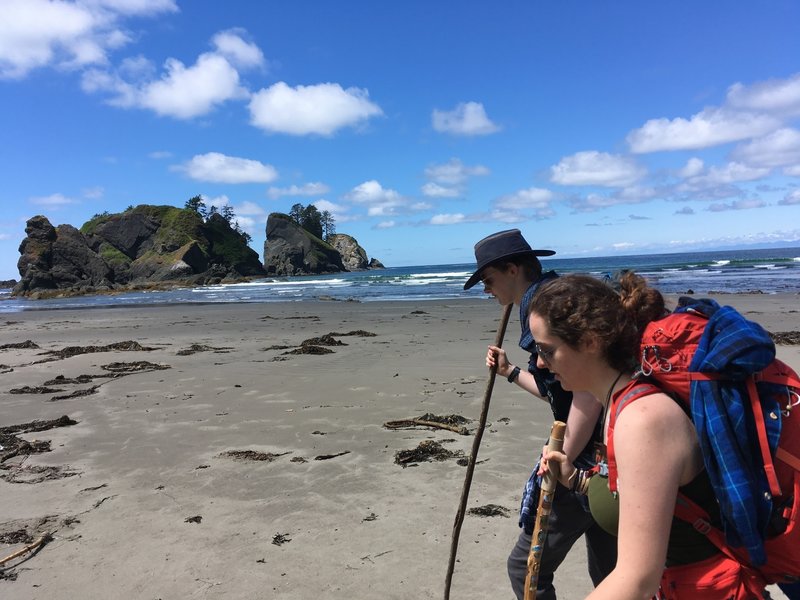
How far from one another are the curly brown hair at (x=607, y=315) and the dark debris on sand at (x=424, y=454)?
4030 mm

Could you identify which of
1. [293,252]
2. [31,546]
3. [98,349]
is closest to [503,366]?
[31,546]

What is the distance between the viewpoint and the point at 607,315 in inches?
61.2

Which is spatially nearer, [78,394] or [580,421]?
[580,421]

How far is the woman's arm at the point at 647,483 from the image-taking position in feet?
4.38

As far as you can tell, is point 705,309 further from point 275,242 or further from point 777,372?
point 275,242

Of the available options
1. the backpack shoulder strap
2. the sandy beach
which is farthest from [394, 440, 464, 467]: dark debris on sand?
the backpack shoulder strap

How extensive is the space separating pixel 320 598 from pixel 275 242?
100114 mm

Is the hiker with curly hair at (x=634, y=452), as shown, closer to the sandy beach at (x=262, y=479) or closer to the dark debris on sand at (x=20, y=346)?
the sandy beach at (x=262, y=479)

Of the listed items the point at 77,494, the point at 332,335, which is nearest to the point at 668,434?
the point at 77,494

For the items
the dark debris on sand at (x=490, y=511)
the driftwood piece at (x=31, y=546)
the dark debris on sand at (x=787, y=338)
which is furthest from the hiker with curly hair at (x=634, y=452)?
the dark debris on sand at (x=787, y=338)

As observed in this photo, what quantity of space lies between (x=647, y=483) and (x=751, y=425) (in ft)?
0.92

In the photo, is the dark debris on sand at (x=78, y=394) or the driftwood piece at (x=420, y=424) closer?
the driftwood piece at (x=420, y=424)

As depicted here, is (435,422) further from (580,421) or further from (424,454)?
(580,421)

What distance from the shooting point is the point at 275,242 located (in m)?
100
